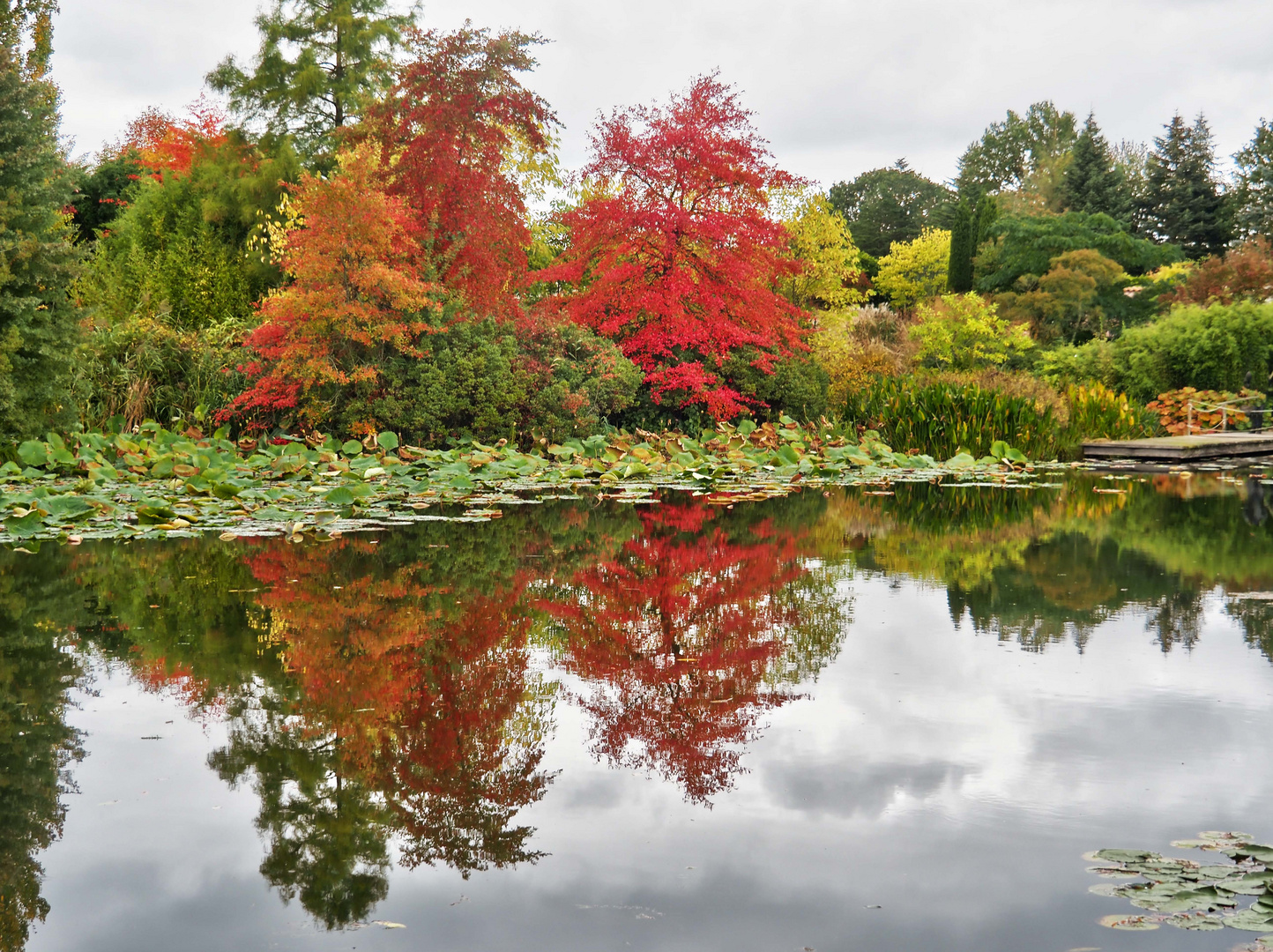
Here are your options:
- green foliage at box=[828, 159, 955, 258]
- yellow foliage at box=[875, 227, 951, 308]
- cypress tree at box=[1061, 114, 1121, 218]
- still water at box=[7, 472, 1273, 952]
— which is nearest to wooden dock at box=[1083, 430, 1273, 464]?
still water at box=[7, 472, 1273, 952]

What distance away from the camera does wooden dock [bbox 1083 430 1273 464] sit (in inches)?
512

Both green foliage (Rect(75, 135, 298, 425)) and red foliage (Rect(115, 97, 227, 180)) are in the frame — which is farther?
red foliage (Rect(115, 97, 227, 180))

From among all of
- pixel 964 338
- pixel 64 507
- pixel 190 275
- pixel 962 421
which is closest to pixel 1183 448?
pixel 962 421

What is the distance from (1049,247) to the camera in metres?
30.5

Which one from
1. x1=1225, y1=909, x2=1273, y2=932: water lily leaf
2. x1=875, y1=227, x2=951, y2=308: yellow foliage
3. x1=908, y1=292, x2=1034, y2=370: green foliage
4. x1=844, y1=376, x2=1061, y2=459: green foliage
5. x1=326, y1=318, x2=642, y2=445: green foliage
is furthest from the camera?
x1=875, y1=227, x2=951, y2=308: yellow foliage

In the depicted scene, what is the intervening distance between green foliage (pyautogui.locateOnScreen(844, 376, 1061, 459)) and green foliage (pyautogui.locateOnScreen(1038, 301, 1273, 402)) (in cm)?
556

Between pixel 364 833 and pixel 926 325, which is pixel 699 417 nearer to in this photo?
pixel 926 325

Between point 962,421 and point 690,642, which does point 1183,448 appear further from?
point 690,642

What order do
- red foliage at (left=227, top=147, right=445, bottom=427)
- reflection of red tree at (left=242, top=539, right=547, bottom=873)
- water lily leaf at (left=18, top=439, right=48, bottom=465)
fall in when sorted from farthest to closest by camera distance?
Answer: red foliage at (left=227, top=147, right=445, bottom=427) < water lily leaf at (left=18, top=439, right=48, bottom=465) < reflection of red tree at (left=242, top=539, right=547, bottom=873)

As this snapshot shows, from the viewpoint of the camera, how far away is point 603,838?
2.02m

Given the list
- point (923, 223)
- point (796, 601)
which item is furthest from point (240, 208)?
point (923, 223)

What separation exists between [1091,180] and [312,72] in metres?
29.3

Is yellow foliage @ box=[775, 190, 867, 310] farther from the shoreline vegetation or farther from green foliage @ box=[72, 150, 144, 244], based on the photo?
green foliage @ box=[72, 150, 144, 244]

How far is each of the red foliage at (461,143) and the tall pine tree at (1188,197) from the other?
3212 cm
